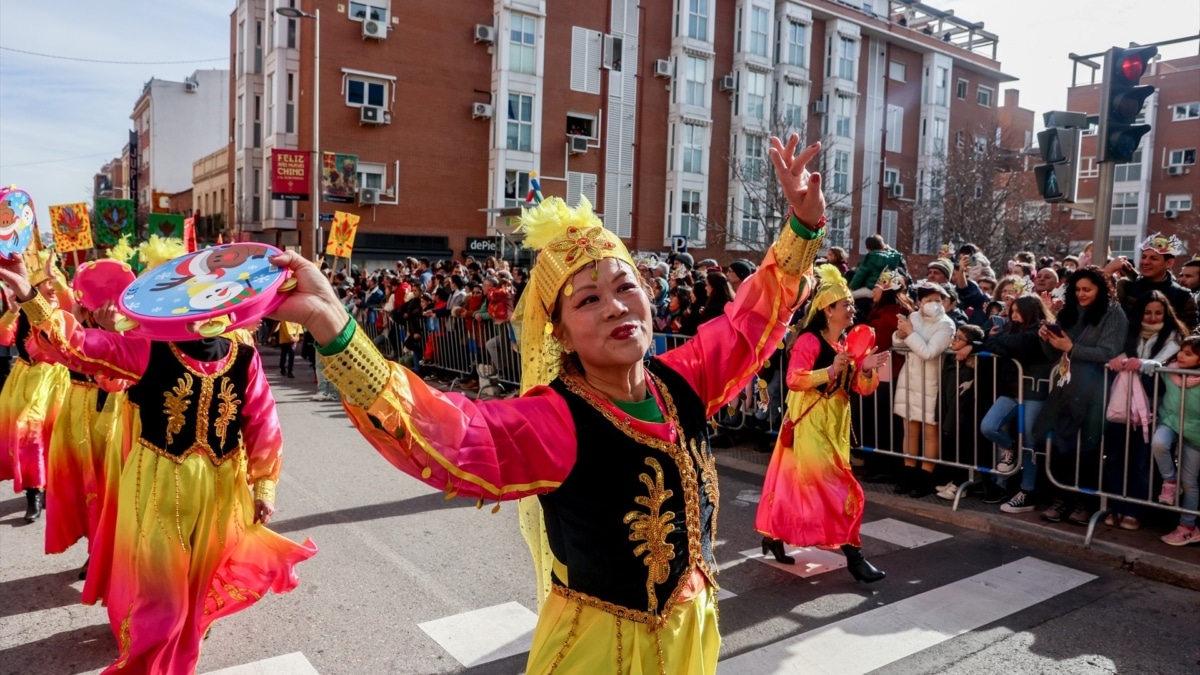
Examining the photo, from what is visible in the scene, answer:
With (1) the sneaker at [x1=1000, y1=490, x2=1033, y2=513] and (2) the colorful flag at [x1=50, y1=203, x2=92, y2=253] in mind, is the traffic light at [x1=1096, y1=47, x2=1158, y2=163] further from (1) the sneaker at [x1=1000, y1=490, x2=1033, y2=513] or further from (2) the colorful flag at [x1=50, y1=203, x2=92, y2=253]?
(2) the colorful flag at [x1=50, y1=203, x2=92, y2=253]

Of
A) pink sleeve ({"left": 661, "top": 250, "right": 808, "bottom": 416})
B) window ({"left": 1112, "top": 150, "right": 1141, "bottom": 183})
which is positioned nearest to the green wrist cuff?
pink sleeve ({"left": 661, "top": 250, "right": 808, "bottom": 416})

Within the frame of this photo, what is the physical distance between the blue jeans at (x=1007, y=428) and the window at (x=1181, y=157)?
4618cm

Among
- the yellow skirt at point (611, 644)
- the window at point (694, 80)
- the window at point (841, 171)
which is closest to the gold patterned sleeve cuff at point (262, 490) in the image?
the yellow skirt at point (611, 644)

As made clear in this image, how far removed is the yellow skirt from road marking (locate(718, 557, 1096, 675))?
214 centimetres

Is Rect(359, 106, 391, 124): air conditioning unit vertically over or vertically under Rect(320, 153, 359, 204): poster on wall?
over

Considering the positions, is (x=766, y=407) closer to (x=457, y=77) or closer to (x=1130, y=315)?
(x=1130, y=315)

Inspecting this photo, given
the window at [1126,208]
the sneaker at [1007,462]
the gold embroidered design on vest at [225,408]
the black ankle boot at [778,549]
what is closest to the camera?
the gold embroidered design on vest at [225,408]

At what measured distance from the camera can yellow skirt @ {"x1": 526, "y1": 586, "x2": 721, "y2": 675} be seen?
2.17 meters

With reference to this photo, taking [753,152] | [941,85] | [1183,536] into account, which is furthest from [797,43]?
[1183,536]

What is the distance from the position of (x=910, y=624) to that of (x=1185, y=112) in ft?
163

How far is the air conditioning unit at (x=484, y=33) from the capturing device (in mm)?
31656

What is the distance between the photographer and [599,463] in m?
2.13

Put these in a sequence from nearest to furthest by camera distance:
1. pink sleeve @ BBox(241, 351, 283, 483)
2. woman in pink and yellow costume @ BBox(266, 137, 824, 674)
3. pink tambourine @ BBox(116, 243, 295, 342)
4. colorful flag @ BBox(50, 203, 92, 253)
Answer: pink tambourine @ BBox(116, 243, 295, 342), woman in pink and yellow costume @ BBox(266, 137, 824, 674), pink sleeve @ BBox(241, 351, 283, 483), colorful flag @ BBox(50, 203, 92, 253)

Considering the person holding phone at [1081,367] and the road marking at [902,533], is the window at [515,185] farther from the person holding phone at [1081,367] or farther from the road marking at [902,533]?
the person holding phone at [1081,367]
